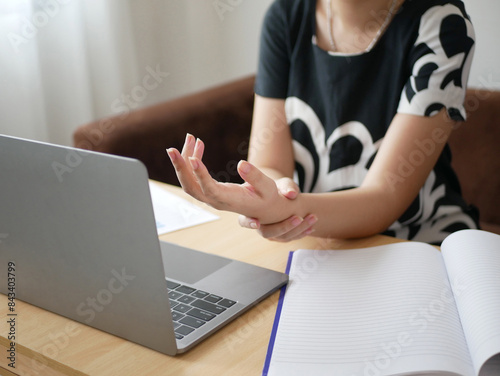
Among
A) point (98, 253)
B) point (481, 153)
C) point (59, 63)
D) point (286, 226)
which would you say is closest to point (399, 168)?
point (286, 226)

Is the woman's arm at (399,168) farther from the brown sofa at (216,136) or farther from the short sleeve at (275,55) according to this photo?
the brown sofa at (216,136)

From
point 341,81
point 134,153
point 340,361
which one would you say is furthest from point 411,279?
point 134,153

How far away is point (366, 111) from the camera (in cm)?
119

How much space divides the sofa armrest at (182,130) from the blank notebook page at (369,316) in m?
0.84

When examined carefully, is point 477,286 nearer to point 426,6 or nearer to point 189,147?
point 189,147

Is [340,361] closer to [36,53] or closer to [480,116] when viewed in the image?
[480,116]

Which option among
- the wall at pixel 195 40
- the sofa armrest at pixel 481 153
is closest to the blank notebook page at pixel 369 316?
the sofa armrest at pixel 481 153

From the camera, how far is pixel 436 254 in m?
0.83

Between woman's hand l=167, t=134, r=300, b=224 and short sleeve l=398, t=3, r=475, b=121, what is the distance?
371mm

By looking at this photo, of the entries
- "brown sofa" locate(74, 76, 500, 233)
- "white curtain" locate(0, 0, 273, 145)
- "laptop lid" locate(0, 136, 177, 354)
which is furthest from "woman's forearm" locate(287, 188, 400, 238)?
"white curtain" locate(0, 0, 273, 145)

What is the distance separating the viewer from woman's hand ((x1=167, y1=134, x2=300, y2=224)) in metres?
0.70

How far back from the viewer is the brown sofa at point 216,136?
5.11 feet

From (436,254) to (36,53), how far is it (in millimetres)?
1580

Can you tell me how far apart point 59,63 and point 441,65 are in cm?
144
